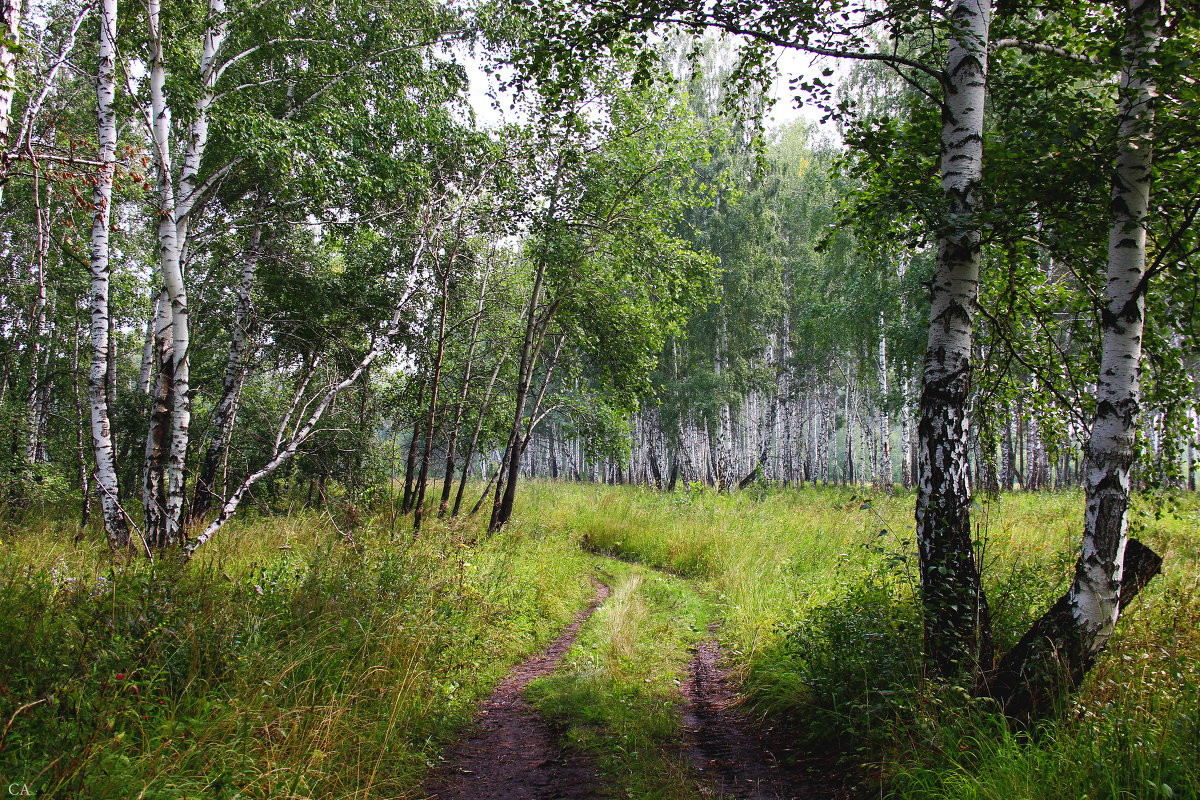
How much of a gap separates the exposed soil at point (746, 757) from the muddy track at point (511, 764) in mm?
863

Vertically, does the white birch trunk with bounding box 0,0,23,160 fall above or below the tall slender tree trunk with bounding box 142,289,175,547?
above

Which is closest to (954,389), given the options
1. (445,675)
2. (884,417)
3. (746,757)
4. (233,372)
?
(746,757)

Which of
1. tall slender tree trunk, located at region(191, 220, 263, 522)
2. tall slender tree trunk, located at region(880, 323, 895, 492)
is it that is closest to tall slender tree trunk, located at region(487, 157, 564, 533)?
tall slender tree trunk, located at region(191, 220, 263, 522)

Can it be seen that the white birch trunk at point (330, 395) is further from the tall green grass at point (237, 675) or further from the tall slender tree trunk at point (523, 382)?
the tall slender tree trunk at point (523, 382)

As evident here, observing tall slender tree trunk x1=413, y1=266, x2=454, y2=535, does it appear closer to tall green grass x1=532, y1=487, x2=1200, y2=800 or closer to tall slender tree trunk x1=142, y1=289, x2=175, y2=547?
tall slender tree trunk x1=142, y1=289, x2=175, y2=547

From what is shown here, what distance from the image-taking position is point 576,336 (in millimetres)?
11773

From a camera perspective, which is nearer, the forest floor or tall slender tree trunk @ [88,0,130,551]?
the forest floor

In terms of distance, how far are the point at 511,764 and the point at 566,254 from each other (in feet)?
25.8

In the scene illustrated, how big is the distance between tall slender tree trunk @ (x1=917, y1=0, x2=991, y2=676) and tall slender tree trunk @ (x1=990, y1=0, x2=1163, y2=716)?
1.20 feet

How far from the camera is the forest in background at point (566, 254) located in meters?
3.43

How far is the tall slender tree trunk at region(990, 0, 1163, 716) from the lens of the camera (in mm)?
Result: 3043

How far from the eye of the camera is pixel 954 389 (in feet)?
12.0

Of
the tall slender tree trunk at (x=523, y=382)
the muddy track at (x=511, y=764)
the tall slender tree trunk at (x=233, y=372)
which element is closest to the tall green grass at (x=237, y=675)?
the muddy track at (x=511, y=764)

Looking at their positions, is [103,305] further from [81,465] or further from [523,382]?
[523,382]
